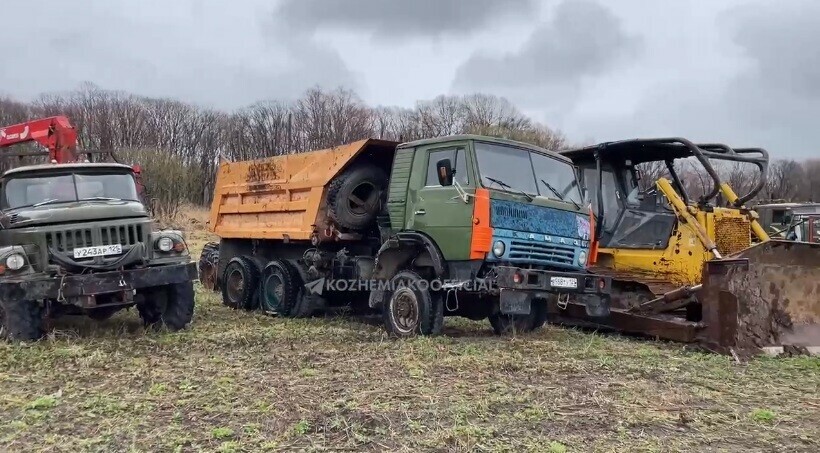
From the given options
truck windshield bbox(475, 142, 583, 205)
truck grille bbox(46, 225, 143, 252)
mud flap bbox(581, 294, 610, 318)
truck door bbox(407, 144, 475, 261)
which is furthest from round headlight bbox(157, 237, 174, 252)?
mud flap bbox(581, 294, 610, 318)

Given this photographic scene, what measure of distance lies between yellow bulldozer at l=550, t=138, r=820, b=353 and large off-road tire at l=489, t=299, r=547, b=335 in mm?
390

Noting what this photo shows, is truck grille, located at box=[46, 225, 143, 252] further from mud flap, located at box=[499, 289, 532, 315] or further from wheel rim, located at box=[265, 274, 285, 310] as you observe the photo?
mud flap, located at box=[499, 289, 532, 315]

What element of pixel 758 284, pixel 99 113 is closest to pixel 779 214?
pixel 758 284

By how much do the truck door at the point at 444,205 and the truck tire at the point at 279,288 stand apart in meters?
2.71

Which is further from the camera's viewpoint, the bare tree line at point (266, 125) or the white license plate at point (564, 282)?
the bare tree line at point (266, 125)

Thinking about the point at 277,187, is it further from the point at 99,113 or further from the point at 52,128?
the point at 99,113

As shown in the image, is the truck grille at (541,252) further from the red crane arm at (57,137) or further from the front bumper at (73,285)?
the red crane arm at (57,137)

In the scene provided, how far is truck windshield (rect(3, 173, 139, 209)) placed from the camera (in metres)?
8.89

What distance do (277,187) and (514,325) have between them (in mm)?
4046

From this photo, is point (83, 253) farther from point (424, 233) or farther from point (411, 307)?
point (424, 233)

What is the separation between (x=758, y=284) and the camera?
26.2 feet

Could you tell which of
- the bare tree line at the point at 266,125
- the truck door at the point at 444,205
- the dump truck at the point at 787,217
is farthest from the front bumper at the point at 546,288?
the bare tree line at the point at 266,125

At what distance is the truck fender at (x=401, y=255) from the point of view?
823 centimetres

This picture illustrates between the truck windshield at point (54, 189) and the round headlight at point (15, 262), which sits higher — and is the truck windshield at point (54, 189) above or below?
above
